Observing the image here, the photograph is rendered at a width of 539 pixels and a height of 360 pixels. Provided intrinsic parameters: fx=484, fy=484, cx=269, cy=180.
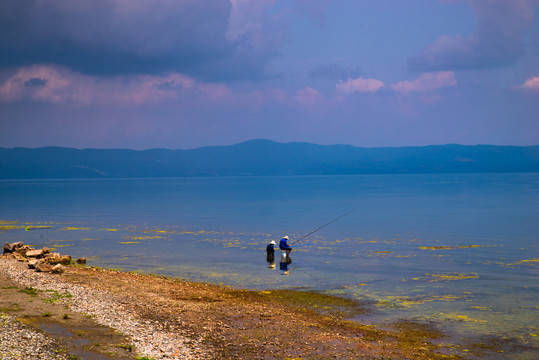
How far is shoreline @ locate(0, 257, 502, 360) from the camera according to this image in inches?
679

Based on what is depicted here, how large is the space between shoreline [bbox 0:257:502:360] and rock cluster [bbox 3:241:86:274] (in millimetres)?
1472

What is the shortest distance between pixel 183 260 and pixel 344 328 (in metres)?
22.2

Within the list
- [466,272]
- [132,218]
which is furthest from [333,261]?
[132,218]

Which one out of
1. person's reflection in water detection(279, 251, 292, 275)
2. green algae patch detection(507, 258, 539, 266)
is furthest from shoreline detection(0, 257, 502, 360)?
green algae patch detection(507, 258, 539, 266)

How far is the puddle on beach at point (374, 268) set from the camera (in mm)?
24109

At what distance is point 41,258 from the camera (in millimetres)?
36312

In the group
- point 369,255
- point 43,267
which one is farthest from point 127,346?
point 369,255

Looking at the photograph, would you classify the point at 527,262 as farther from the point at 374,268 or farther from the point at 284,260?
the point at 284,260

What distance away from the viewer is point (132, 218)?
263 ft

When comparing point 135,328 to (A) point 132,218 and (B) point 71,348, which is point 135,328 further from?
(A) point 132,218

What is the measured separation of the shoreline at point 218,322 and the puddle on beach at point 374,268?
2.26m

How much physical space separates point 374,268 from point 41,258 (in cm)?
2512

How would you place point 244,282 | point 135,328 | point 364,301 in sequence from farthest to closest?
point 244,282, point 364,301, point 135,328

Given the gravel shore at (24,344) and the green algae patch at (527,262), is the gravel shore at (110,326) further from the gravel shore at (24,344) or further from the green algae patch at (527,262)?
the green algae patch at (527,262)
